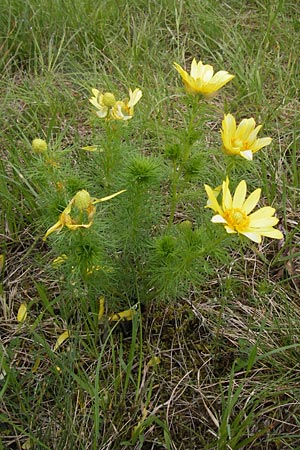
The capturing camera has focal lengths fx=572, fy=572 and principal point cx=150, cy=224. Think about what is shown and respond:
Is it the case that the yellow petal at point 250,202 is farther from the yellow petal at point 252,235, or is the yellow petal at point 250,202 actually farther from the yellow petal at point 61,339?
the yellow petal at point 61,339

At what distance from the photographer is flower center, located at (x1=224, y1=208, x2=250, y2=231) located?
3.51ft

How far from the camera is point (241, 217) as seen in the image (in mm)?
1087

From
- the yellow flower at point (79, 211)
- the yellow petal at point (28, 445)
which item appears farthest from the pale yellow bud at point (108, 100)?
the yellow petal at point (28, 445)

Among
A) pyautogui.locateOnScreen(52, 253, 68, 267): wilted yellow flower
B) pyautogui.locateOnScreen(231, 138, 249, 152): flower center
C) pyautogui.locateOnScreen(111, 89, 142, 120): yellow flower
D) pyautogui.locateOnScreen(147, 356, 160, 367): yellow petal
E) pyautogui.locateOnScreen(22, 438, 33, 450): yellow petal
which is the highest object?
pyautogui.locateOnScreen(231, 138, 249, 152): flower center

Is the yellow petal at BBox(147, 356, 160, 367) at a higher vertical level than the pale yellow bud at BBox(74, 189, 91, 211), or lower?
lower

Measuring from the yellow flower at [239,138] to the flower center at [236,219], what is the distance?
0.12 metres

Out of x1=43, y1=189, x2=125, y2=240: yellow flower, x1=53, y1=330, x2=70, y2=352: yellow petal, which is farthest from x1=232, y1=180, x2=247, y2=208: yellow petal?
x1=53, y1=330, x2=70, y2=352: yellow petal

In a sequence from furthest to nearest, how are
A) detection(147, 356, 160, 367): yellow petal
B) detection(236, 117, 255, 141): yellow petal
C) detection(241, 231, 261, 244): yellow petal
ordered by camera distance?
1. detection(147, 356, 160, 367): yellow petal
2. detection(236, 117, 255, 141): yellow petal
3. detection(241, 231, 261, 244): yellow petal

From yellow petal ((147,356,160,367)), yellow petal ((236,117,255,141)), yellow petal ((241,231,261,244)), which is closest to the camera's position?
yellow petal ((241,231,261,244))

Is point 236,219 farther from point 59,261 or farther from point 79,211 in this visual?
point 59,261

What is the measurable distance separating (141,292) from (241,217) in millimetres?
402

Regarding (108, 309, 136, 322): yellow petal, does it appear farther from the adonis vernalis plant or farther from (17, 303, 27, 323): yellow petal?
(17, 303, 27, 323): yellow petal

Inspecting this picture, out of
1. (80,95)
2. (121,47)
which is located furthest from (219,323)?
(121,47)

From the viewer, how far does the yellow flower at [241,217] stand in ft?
3.43
